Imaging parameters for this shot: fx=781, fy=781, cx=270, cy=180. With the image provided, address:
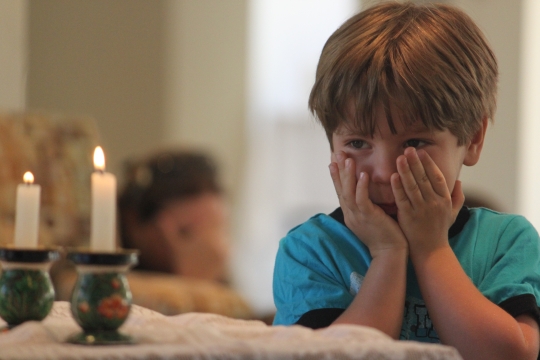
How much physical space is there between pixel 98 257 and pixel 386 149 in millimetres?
484

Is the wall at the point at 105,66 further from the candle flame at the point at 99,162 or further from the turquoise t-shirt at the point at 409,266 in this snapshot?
the candle flame at the point at 99,162

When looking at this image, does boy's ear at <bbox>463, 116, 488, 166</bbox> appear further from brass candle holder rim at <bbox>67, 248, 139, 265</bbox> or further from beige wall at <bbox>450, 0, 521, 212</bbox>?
beige wall at <bbox>450, 0, 521, 212</bbox>

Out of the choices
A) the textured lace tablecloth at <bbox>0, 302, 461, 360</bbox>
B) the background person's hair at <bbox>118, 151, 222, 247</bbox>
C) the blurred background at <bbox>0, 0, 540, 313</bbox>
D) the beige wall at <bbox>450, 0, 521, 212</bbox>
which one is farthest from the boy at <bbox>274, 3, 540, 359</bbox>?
the beige wall at <bbox>450, 0, 521, 212</bbox>

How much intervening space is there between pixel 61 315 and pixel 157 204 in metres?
2.21

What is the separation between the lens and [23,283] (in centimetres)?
73

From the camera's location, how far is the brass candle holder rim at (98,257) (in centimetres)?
64

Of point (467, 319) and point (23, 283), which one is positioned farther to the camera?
point (467, 319)

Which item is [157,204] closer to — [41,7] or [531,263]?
[41,7]

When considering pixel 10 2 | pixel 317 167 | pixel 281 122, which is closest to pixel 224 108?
pixel 281 122

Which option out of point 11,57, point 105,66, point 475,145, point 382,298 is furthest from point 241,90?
point 382,298

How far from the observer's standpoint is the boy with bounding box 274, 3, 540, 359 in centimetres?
93

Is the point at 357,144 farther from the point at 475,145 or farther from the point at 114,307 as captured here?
the point at 114,307

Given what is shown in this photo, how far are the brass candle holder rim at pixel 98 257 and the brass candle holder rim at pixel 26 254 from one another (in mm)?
92

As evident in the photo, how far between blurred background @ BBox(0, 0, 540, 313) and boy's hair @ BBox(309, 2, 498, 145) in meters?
2.73
